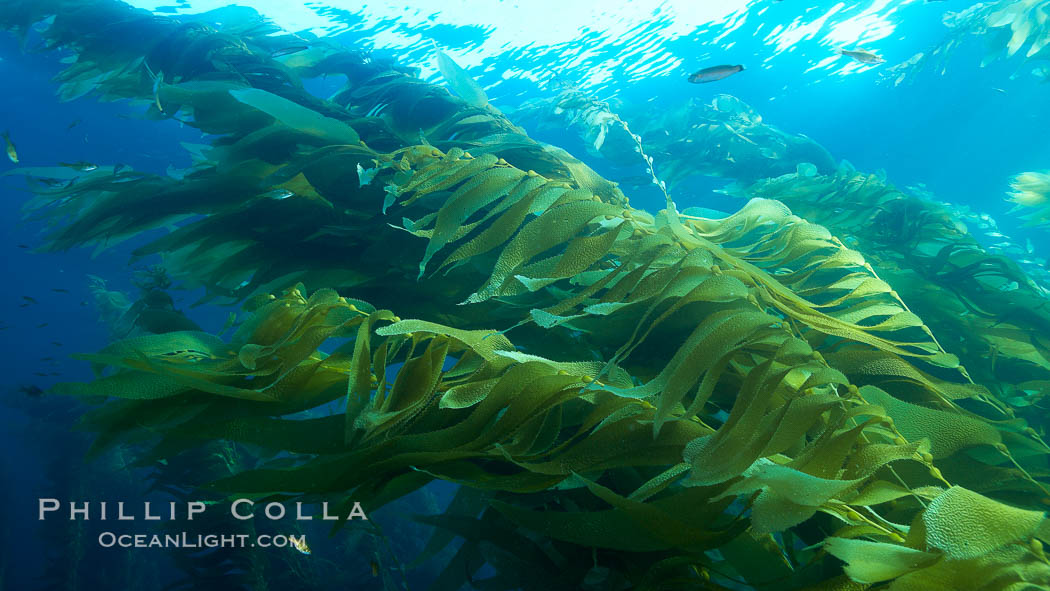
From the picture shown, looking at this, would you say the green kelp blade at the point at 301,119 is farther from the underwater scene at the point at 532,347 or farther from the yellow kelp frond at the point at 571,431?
the yellow kelp frond at the point at 571,431

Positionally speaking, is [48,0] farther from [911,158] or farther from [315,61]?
[911,158]

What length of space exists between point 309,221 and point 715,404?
5.05ft

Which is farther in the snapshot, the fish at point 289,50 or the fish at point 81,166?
the fish at point 289,50

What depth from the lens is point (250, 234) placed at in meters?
1.77

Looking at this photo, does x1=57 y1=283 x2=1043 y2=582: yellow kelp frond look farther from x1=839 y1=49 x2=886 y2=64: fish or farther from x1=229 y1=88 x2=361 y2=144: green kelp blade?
x1=839 y1=49 x2=886 y2=64: fish

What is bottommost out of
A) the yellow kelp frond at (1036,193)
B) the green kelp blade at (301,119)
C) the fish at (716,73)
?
the green kelp blade at (301,119)

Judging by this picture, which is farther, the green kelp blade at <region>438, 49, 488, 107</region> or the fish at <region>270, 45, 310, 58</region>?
the fish at <region>270, 45, 310, 58</region>

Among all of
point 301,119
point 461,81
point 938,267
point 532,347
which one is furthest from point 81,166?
point 938,267

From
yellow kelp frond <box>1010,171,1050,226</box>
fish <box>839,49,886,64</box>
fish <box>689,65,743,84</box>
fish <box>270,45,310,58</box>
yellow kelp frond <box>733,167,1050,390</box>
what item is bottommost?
fish <box>270,45,310,58</box>

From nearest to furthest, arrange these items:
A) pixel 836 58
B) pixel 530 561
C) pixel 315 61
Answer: pixel 530 561 → pixel 315 61 → pixel 836 58

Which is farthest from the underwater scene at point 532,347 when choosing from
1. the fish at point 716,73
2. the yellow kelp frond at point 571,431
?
the fish at point 716,73

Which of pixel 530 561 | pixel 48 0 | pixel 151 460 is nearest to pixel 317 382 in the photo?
pixel 151 460

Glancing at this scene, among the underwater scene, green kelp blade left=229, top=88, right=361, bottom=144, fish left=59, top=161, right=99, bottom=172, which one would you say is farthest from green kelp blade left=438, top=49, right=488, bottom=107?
fish left=59, top=161, right=99, bottom=172

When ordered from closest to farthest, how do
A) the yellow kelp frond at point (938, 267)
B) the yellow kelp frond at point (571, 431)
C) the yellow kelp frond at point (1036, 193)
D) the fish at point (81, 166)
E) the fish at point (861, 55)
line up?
the yellow kelp frond at point (571, 431), the yellow kelp frond at point (938, 267), the fish at point (81, 166), the yellow kelp frond at point (1036, 193), the fish at point (861, 55)
